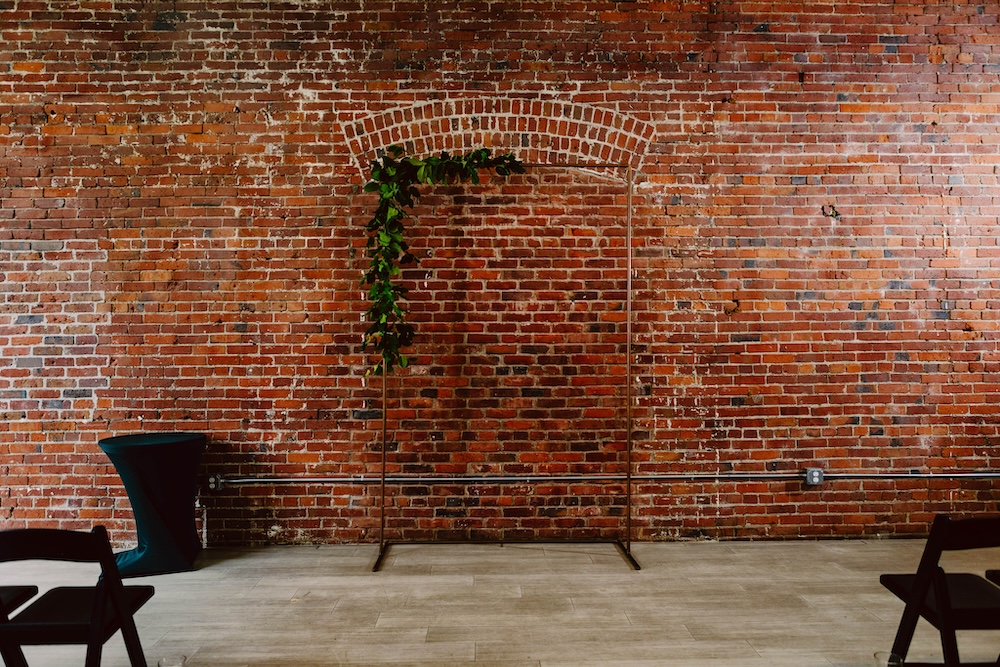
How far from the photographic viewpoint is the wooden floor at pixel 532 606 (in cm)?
275

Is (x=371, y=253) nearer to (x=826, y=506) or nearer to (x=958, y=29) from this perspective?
(x=826, y=506)

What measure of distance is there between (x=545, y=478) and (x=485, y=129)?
2.35 m

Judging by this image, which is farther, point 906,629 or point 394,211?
point 394,211

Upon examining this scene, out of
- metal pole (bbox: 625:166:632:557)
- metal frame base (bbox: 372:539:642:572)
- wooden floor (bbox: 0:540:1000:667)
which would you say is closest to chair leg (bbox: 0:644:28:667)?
wooden floor (bbox: 0:540:1000:667)

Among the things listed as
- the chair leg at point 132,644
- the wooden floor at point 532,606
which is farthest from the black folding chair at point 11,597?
the wooden floor at point 532,606

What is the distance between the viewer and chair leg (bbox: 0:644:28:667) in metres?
2.20

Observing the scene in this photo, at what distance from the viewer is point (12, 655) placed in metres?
2.25

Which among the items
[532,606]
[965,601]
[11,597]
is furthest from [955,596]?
[11,597]

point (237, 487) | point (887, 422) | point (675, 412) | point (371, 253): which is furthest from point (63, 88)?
point (887, 422)

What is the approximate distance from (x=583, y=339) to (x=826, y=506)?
1990mm

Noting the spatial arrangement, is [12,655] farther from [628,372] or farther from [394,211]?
[628,372]

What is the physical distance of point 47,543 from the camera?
2074 mm

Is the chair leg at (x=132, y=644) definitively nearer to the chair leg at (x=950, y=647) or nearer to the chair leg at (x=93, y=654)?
the chair leg at (x=93, y=654)

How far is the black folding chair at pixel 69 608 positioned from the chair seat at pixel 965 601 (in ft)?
9.26
